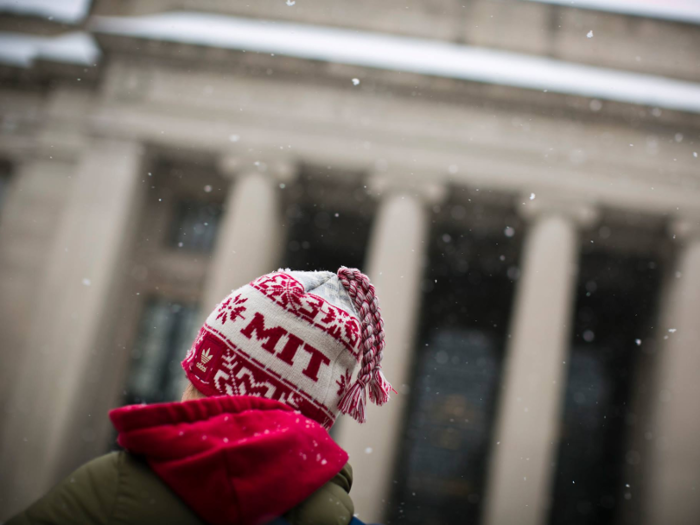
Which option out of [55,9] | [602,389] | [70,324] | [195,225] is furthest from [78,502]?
[602,389]

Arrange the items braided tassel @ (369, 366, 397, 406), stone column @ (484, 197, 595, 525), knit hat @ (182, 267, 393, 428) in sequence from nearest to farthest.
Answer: knit hat @ (182, 267, 393, 428) → braided tassel @ (369, 366, 397, 406) → stone column @ (484, 197, 595, 525)

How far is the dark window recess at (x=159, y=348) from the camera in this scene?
702 inches

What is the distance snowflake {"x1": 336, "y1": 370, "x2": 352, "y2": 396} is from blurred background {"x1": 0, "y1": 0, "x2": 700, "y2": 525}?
12.2m

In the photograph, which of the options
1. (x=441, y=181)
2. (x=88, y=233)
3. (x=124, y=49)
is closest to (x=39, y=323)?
(x=88, y=233)

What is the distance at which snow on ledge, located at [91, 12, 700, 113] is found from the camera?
592 inches

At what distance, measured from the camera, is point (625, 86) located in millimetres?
15000

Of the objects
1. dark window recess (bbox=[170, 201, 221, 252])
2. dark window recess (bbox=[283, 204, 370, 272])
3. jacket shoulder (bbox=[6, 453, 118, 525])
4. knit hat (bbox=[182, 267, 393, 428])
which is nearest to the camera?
jacket shoulder (bbox=[6, 453, 118, 525])

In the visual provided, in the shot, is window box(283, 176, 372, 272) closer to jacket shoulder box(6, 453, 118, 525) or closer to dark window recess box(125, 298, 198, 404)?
dark window recess box(125, 298, 198, 404)

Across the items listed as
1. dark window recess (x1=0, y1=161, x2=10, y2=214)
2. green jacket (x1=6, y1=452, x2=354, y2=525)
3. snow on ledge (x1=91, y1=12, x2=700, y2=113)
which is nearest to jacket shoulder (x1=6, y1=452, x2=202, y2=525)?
green jacket (x1=6, y1=452, x2=354, y2=525)

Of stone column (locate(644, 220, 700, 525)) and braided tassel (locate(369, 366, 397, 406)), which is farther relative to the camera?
stone column (locate(644, 220, 700, 525))

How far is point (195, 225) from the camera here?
62.7 ft

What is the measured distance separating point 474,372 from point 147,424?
66.5 ft

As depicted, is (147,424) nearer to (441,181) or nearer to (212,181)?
(441,181)

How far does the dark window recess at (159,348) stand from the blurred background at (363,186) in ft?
0.21
